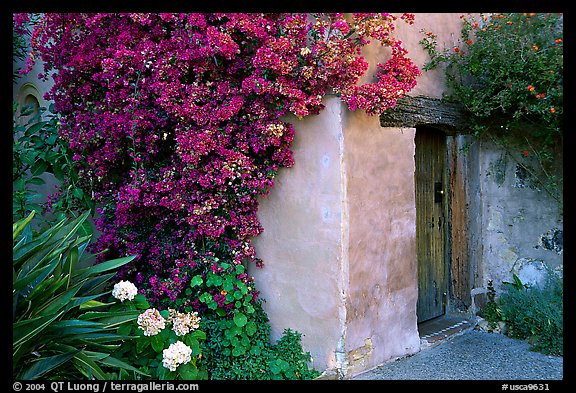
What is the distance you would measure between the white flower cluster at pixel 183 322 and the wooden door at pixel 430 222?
255 centimetres

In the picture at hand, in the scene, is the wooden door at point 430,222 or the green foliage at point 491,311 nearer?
the green foliage at point 491,311

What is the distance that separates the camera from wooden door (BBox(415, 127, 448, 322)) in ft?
17.6

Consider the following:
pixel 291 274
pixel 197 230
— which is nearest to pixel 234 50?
pixel 197 230

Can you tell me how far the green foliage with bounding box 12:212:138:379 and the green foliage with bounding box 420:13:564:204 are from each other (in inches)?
140

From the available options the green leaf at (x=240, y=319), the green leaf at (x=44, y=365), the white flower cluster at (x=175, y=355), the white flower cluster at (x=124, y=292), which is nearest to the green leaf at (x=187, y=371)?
the white flower cluster at (x=175, y=355)

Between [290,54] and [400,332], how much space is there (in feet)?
8.47

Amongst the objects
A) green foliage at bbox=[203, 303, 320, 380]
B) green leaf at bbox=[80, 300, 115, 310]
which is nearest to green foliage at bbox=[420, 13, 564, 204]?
green foliage at bbox=[203, 303, 320, 380]

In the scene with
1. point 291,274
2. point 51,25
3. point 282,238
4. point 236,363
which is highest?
point 51,25

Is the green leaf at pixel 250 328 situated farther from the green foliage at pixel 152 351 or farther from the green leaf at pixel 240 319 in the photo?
the green foliage at pixel 152 351

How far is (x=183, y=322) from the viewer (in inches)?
146

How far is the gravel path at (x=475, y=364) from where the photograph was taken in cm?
411

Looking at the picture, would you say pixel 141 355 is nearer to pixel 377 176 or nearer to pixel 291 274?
pixel 291 274

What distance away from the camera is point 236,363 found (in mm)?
4016

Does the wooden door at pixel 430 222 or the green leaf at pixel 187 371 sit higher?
the wooden door at pixel 430 222
